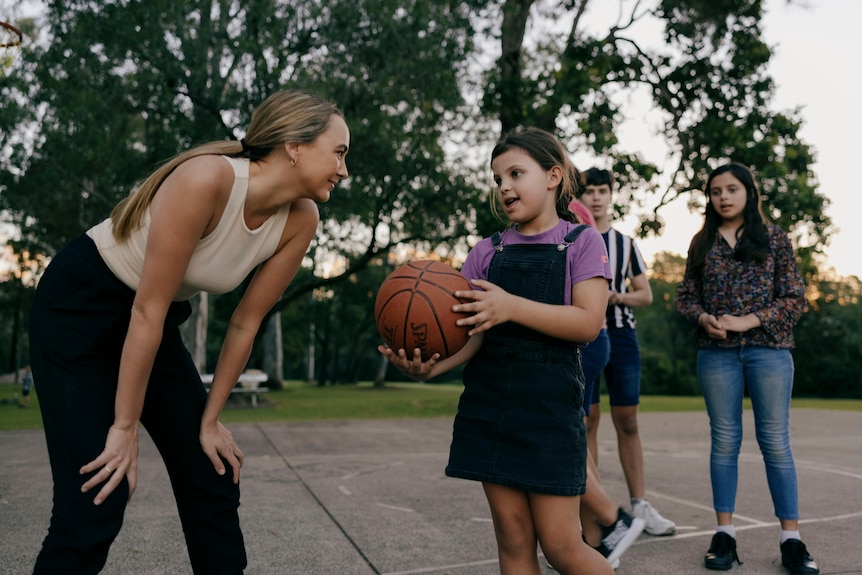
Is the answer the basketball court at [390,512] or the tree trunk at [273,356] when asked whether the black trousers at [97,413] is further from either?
the tree trunk at [273,356]

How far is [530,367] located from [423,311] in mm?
414

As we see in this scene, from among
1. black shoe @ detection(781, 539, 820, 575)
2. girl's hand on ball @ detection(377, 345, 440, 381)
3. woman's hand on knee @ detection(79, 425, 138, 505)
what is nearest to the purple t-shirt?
girl's hand on ball @ detection(377, 345, 440, 381)

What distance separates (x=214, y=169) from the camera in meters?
2.33

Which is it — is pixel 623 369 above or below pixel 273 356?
above

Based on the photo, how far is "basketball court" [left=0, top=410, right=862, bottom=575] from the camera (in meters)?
3.89

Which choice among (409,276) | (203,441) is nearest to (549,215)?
(409,276)

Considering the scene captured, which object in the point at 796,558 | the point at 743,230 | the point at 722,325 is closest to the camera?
the point at 796,558

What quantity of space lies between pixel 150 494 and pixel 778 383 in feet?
14.6

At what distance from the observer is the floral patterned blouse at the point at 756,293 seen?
13.0 ft

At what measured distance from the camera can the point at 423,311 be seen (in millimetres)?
2514

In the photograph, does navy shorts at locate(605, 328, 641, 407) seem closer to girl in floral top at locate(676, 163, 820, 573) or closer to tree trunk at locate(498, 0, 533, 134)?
girl in floral top at locate(676, 163, 820, 573)

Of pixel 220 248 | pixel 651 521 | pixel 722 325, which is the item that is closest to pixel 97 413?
pixel 220 248

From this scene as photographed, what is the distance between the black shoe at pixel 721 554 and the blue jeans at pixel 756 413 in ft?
0.52

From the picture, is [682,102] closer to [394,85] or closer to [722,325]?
[394,85]
